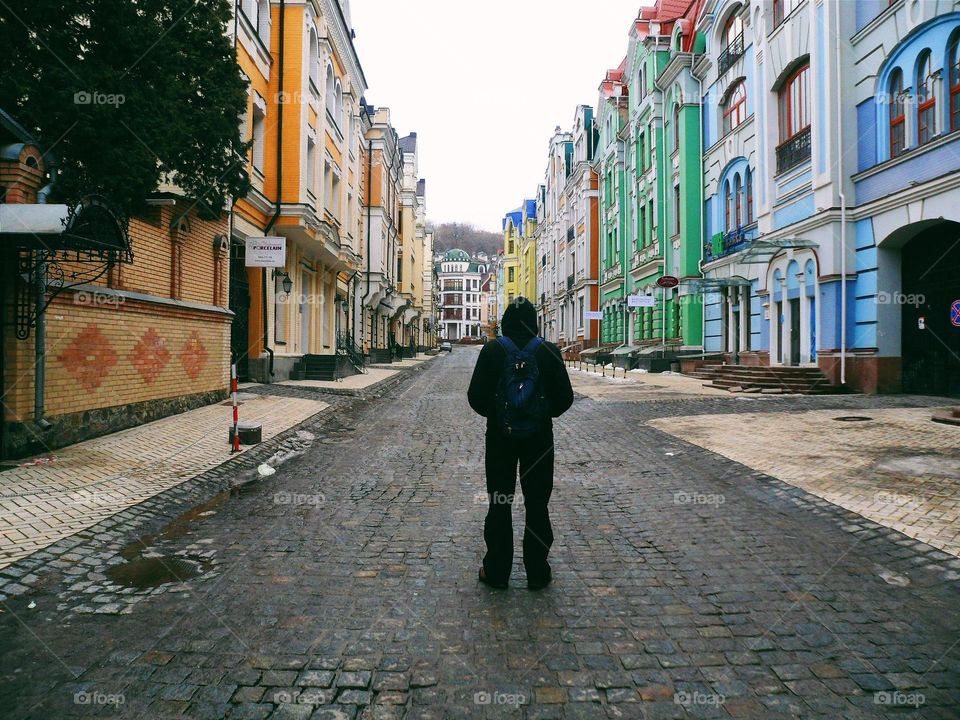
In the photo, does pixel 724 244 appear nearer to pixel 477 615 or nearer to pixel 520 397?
pixel 520 397

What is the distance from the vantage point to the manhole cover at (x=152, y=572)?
441 cm

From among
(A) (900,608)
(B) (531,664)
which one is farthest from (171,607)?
(A) (900,608)

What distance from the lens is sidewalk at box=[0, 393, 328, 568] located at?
5316 mm

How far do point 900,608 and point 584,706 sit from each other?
2.28 metres

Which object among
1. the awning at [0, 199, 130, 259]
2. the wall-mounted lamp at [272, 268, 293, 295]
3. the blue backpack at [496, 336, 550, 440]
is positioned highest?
the wall-mounted lamp at [272, 268, 293, 295]

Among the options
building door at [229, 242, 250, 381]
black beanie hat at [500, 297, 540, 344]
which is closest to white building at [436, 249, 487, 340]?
building door at [229, 242, 250, 381]

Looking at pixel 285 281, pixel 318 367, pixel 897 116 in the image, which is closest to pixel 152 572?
pixel 285 281

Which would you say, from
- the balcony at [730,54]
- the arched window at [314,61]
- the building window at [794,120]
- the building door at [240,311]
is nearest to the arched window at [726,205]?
the balcony at [730,54]

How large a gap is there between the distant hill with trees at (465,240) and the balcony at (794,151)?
111864mm

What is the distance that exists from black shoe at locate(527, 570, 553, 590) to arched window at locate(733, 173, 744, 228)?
72.3 feet

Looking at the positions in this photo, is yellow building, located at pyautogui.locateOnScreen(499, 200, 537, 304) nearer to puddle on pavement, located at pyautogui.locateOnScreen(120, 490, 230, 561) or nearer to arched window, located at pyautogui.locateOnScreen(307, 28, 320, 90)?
arched window, located at pyautogui.locateOnScreen(307, 28, 320, 90)

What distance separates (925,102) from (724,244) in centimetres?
974

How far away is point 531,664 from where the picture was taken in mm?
3258

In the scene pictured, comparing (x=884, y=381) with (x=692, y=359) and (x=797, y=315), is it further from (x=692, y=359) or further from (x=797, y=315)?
(x=692, y=359)
